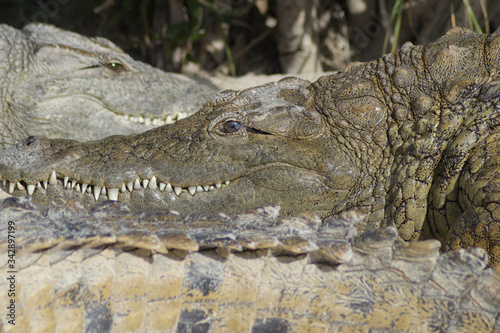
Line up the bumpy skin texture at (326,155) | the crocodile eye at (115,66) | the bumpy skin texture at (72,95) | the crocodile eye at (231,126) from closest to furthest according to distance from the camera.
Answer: the bumpy skin texture at (326,155)
the crocodile eye at (231,126)
the bumpy skin texture at (72,95)
the crocodile eye at (115,66)

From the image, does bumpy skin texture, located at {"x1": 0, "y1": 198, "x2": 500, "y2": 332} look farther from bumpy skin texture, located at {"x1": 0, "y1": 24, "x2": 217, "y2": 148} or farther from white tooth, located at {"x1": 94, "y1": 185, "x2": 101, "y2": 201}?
bumpy skin texture, located at {"x1": 0, "y1": 24, "x2": 217, "y2": 148}

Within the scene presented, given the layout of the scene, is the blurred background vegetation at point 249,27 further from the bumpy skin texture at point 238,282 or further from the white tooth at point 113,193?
the bumpy skin texture at point 238,282

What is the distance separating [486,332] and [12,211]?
1.45 meters

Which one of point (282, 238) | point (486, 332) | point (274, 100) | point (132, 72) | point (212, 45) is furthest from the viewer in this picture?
point (212, 45)

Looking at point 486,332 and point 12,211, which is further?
point 12,211

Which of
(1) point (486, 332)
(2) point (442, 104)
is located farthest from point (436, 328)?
(2) point (442, 104)

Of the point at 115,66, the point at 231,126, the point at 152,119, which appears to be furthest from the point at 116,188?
the point at 115,66

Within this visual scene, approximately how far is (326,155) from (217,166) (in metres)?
0.59

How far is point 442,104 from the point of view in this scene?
9.09ft

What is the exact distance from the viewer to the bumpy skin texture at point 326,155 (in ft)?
8.87

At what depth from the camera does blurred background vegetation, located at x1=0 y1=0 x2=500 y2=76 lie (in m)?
6.62

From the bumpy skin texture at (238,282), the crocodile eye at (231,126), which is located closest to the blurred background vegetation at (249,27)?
the crocodile eye at (231,126)

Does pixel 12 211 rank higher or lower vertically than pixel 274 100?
lower

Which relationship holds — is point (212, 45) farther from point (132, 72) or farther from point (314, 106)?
point (314, 106)
